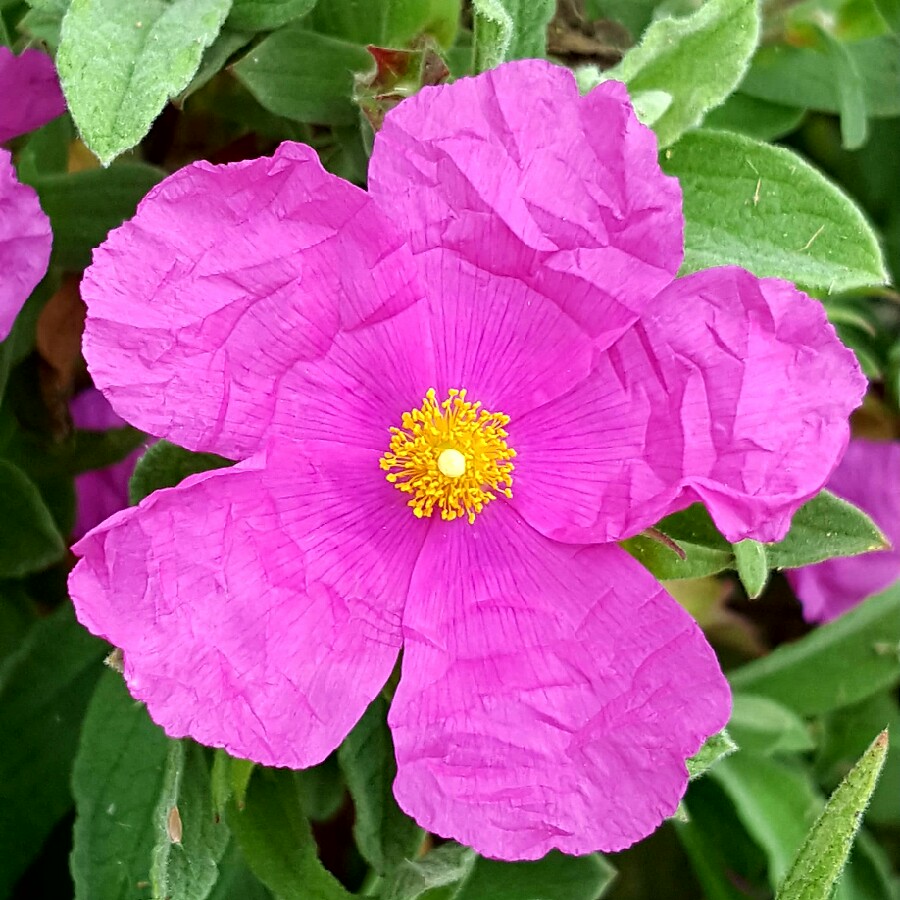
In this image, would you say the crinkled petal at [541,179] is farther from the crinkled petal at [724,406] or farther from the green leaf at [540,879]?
the green leaf at [540,879]

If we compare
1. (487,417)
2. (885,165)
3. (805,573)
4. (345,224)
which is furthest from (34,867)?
(885,165)

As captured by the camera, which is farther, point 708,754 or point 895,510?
point 895,510

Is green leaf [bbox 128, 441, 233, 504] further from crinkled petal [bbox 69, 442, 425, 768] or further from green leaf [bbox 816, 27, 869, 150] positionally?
green leaf [bbox 816, 27, 869, 150]

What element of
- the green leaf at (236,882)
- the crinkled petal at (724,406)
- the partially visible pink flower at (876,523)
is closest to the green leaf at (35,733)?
the green leaf at (236,882)

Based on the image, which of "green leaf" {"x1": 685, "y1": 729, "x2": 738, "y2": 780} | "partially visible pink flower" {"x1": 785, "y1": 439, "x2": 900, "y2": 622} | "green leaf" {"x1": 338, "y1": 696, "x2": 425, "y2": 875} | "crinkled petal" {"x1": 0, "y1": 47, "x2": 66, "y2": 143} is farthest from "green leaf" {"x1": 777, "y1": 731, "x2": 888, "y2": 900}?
"crinkled petal" {"x1": 0, "y1": 47, "x2": 66, "y2": 143}

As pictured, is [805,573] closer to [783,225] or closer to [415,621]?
[783,225]

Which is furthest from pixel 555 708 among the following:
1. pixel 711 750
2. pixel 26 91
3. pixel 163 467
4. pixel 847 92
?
pixel 847 92

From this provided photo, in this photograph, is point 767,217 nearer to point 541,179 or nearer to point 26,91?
point 541,179
